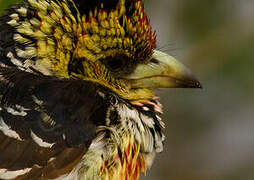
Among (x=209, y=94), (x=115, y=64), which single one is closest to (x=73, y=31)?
(x=115, y=64)

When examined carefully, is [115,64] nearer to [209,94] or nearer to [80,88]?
[80,88]

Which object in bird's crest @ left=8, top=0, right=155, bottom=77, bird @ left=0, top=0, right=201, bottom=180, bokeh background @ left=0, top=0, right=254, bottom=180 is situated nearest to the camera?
bird @ left=0, top=0, right=201, bottom=180

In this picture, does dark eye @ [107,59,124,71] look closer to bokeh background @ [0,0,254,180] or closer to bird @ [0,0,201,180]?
bird @ [0,0,201,180]

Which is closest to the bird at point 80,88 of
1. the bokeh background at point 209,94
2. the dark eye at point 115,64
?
the dark eye at point 115,64

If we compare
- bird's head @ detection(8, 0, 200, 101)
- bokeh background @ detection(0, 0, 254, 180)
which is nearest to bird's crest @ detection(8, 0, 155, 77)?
bird's head @ detection(8, 0, 200, 101)

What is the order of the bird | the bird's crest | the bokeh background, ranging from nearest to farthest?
the bird < the bird's crest < the bokeh background

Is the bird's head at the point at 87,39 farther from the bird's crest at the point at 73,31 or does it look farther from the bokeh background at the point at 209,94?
the bokeh background at the point at 209,94

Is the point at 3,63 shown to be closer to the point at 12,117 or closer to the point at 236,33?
the point at 12,117
